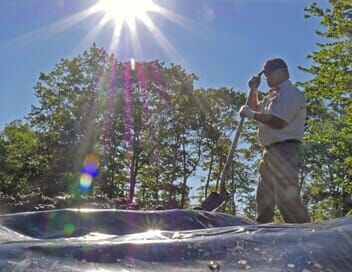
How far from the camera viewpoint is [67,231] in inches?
109

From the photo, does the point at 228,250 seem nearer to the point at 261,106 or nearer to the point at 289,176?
the point at 289,176

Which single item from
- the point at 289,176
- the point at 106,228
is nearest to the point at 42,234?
the point at 106,228

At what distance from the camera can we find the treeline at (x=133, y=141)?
23.9 m

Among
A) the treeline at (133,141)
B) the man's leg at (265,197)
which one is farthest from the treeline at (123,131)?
the man's leg at (265,197)

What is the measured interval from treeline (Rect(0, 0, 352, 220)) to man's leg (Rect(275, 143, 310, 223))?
18.8 metres

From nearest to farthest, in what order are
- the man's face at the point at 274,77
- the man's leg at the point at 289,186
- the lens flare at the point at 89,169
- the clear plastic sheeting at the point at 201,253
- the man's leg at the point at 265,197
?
the clear plastic sheeting at the point at 201,253 → the man's leg at the point at 289,186 → the man's face at the point at 274,77 → the man's leg at the point at 265,197 → the lens flare at the point at 89,169

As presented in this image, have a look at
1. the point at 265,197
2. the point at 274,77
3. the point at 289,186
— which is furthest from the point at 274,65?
the point at 265,197

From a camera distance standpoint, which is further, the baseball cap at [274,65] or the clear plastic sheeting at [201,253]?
the baseball cap at [274,65]

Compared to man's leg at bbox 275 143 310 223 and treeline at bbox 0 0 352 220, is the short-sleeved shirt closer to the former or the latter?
man's leg at bbox 275 143 310 223

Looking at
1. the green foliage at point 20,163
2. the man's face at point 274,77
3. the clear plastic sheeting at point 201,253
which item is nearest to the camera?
the clear plastic sheeting at point 201,253

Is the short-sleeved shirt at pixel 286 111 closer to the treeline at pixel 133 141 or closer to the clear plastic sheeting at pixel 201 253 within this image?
the clear plastic sheeting at pixel 201 253

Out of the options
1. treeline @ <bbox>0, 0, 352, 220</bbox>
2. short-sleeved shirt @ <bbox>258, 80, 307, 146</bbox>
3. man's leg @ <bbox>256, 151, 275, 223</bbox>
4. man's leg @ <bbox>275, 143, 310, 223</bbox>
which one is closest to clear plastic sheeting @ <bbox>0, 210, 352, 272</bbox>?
man's leg @ <bbox>275, 143, 310, 223</bbox>

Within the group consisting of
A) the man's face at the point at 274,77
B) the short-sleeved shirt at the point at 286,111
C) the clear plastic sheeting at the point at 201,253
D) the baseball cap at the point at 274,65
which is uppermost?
the baseball cap at the point at 274,65

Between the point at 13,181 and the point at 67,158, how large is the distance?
4.39 metres
